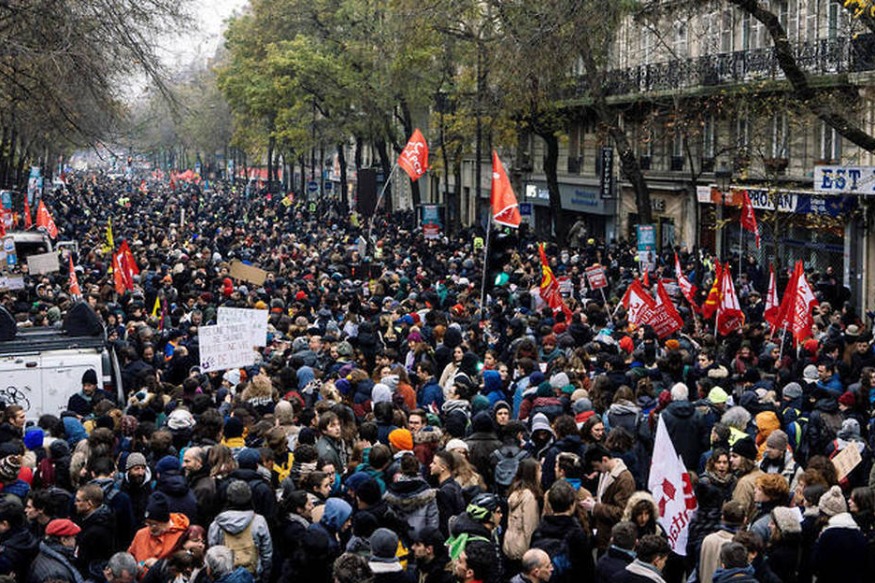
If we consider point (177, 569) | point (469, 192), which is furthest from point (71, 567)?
point (469, 192)

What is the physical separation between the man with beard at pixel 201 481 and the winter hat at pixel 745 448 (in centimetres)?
384

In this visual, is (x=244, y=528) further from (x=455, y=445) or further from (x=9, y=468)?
(x=9, y=468)

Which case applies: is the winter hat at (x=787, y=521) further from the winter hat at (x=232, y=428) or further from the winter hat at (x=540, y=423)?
the winter hat at (x=232, y=428)

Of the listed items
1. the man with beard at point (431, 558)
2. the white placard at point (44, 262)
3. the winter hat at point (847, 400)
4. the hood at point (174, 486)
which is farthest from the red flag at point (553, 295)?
the man with beard at point (431, 558)

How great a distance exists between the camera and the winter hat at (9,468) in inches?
384

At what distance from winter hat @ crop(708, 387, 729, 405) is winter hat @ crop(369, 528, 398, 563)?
551cm

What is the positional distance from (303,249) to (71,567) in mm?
29072

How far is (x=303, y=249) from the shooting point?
1465 inches

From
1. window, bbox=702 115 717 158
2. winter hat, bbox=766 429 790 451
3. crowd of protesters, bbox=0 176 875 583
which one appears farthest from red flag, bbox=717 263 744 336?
window, bbox=702 115 717 158

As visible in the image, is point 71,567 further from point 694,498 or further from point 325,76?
point 325,76

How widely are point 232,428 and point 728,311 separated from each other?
10.4m

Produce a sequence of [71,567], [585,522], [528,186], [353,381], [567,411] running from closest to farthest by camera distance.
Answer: [71,567]
[585,522]
[567,411]
[353,381]
[528,186]

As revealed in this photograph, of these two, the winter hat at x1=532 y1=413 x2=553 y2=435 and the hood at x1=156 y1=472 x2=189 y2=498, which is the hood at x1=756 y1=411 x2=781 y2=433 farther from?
the hood at x1=156 y1=472 x2=189 y2=498

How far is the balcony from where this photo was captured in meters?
28.9
